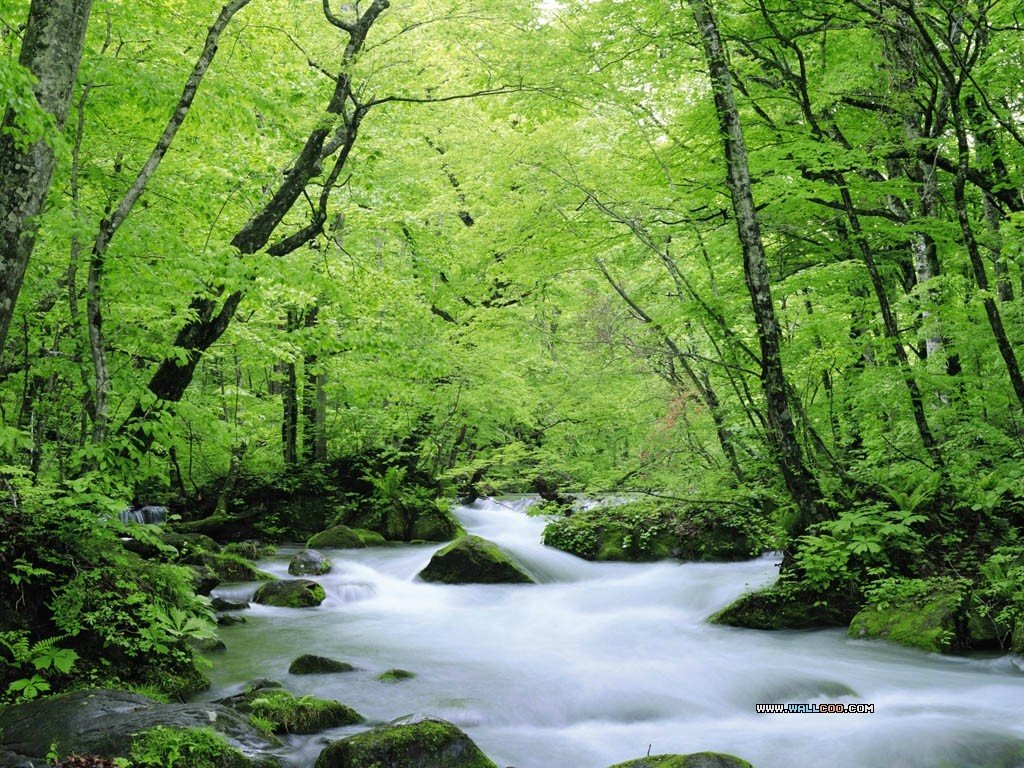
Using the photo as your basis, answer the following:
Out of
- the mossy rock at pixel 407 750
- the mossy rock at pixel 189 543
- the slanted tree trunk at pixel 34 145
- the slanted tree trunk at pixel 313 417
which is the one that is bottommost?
the mossy rock at pixel 407 750

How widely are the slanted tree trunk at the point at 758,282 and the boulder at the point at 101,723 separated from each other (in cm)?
613

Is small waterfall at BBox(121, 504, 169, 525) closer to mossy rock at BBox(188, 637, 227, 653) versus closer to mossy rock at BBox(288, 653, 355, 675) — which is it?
mossy rock at BBox(188, 637, 227, 653)

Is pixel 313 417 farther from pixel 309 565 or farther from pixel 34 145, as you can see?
pixel 34 145

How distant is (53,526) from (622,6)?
8.10m

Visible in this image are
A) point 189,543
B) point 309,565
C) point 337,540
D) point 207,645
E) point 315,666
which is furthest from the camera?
point 337,540

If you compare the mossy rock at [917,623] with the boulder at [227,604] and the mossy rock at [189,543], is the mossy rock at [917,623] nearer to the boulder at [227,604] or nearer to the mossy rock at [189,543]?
the boulder at [227,604]

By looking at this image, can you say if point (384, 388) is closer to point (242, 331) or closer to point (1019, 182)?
point (242, 331)

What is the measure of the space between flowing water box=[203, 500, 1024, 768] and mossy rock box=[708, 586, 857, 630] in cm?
18

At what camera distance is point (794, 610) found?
8609 mm

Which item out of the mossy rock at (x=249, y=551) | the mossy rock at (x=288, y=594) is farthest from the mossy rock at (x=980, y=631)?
the mossy rock at (x=249, y=551)

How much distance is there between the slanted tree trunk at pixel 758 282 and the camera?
8305 millimetres

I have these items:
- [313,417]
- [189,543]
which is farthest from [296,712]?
[313,417]

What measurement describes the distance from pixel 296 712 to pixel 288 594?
4984 mm

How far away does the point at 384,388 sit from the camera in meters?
12.6
